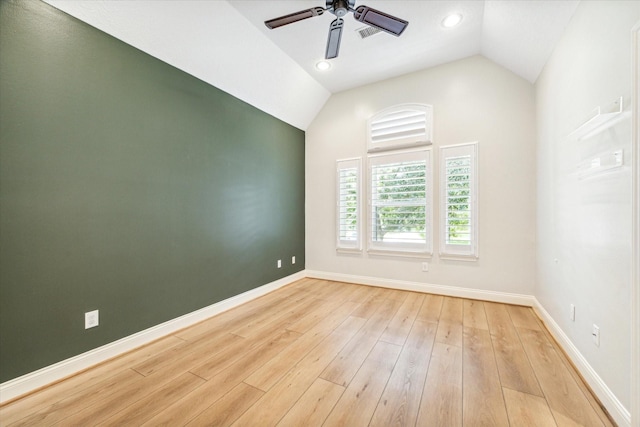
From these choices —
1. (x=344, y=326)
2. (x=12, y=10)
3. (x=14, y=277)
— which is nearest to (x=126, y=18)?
(x=12, y=10)

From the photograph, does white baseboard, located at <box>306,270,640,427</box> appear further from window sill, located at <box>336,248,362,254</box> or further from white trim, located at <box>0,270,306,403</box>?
white trim, located at <box>0,270,306,403</box>

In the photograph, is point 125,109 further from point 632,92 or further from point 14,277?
point 632,92

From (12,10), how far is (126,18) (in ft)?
2.17

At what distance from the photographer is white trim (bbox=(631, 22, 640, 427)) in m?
1.23

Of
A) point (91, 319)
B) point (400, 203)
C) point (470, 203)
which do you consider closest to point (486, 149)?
point (470, 203)

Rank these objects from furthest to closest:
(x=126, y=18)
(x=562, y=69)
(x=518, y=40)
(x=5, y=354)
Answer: (x=518, y=40)
(x=562, y=69)
(x=126, y=18)
(x=5, y=354)

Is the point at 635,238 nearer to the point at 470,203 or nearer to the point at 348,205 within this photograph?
the point at 470,203

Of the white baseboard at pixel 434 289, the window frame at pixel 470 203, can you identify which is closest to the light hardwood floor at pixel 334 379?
the white baseboard at pixel 434 289

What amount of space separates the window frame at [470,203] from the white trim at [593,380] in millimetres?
1082

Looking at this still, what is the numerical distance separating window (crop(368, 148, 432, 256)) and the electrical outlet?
328cm

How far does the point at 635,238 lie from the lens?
125 cm

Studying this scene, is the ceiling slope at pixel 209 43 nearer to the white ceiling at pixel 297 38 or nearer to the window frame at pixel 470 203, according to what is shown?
the white ceiling at pixel 297 38

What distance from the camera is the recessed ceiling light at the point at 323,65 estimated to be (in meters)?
3.47

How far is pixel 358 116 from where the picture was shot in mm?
4125
